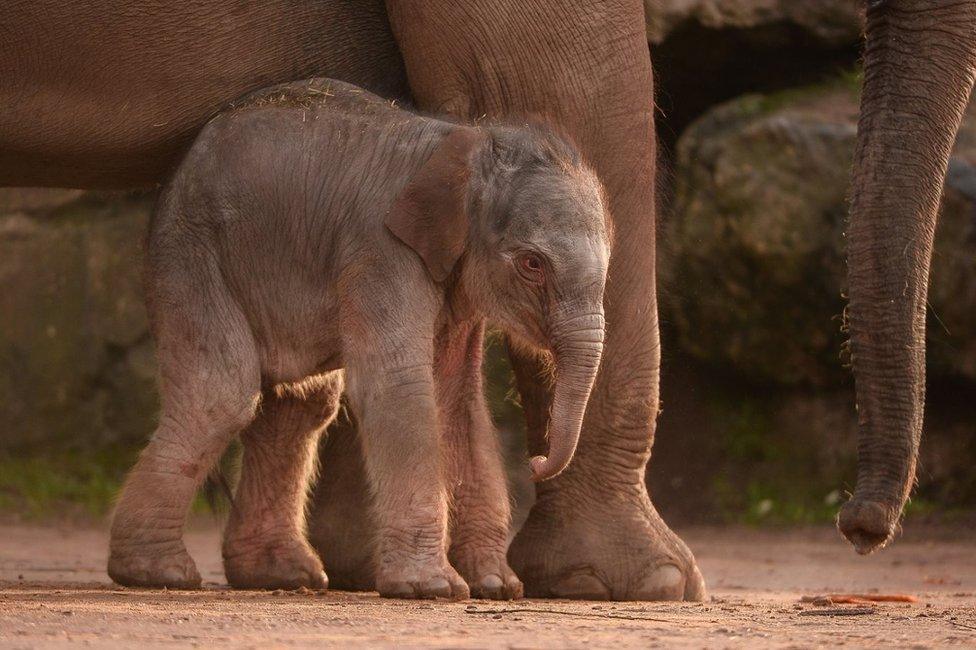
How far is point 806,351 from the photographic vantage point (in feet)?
27.8

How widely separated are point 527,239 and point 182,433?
3.21ft

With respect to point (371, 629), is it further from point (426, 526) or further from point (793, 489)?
point (793, 489)

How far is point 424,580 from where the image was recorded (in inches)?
170

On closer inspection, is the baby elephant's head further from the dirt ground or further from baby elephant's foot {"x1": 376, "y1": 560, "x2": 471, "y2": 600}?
the dirt ground

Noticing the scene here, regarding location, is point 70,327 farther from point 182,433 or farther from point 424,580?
point 424,580

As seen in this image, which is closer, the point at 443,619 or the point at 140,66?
the point at 443,619

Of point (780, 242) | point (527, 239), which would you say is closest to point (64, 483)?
point (780, 242)

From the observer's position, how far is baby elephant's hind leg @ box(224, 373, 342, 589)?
503cm

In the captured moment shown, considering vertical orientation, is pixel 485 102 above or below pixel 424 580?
above

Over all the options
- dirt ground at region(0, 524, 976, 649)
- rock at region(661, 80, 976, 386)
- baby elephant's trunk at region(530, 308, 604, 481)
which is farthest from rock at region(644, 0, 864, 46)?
baby elephant's trunk at region(530, 308, 604, 481)

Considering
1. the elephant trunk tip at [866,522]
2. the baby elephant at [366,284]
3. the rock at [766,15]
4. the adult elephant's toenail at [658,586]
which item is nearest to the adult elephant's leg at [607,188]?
the adult elephant's toenail at [658,586]

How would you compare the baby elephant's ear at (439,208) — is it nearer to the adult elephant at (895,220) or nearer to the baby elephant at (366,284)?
the baby elephant at (366,284)

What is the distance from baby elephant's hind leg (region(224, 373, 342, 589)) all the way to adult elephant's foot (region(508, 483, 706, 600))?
1.91 ft

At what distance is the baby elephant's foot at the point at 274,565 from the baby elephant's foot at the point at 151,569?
0.38 meters
